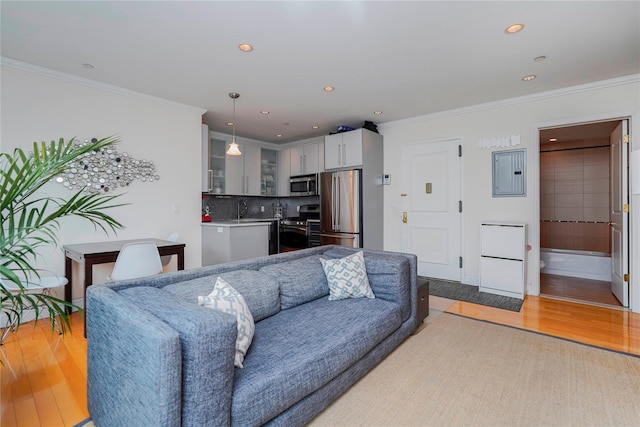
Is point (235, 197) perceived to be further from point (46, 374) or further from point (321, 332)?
point (321, 332)

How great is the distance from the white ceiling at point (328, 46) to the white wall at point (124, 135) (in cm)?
22

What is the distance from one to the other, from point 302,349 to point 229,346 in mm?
499

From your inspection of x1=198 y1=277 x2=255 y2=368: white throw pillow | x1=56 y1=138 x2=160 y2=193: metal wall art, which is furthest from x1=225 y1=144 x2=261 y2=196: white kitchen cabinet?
x1=198 y1=277 x2=255 y2=368: white throw pillow

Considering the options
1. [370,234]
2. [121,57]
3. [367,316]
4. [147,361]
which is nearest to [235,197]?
[370,234]

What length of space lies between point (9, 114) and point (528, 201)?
560cm

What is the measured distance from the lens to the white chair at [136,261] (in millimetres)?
2644

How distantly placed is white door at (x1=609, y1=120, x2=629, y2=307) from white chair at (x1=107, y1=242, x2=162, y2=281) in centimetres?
483

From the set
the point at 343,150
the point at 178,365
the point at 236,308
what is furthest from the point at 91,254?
the point at 343,150

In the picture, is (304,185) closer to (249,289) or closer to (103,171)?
(103,171)

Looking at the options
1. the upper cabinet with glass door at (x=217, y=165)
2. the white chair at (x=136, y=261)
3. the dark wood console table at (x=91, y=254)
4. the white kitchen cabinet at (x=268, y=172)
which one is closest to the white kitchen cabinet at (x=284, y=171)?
the white kitchen cabinet at (x=268, y=172)

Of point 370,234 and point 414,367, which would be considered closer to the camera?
point 414,367

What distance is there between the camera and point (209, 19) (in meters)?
2.20

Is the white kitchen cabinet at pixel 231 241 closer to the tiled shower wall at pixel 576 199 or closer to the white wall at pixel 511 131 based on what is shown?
the white wall at pixel 511 131

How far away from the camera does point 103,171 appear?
3.32 m
